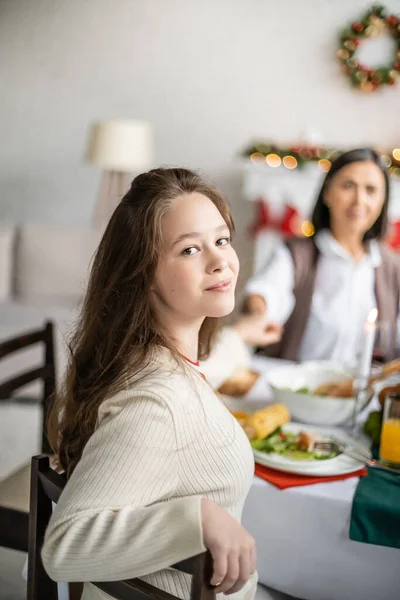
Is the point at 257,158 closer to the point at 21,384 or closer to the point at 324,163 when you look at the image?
the point at 324,163

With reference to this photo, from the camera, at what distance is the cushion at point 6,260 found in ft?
11.2

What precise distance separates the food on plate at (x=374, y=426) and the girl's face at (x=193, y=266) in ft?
1.46

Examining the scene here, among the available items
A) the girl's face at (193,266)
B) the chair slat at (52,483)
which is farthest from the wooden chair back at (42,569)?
the girl's face at (193,266)

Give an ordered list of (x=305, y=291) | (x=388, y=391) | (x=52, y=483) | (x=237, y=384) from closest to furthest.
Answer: (x=52, y=483) → (x=388, y=391) → (x=237, y=384) → (x=305, y=291)

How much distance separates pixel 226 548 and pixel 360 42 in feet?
10.5

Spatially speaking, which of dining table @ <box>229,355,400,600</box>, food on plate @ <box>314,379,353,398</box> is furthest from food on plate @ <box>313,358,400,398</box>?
dining table @ <box>229,355,400,600</box>

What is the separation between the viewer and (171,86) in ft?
11.9

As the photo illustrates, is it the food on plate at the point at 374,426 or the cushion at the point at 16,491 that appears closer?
the food on plate at the point at 374,426

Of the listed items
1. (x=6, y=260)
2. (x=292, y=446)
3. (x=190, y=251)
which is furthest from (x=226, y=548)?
(x=6, y=260)

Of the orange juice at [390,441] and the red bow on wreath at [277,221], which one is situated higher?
the red bow on wreath at [277,221]

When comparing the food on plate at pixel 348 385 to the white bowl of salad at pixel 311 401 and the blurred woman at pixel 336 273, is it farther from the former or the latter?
the blurred woman at pixel 336 273

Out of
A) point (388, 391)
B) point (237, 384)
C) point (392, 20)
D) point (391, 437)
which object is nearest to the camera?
point (391, 437)

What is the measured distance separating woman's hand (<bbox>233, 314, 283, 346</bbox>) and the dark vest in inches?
17.0

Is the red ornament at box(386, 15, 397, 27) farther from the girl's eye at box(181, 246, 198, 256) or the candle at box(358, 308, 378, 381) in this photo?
the girl's eye at box(181, 246, 198, 256)
